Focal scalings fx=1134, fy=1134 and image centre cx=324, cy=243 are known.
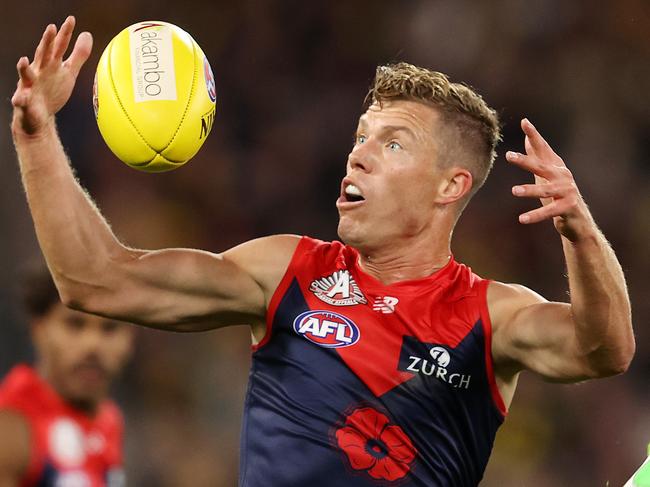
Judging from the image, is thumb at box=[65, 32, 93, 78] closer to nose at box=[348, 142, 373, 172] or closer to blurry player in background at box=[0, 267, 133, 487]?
nose at box=[348, 142, 373, 172]

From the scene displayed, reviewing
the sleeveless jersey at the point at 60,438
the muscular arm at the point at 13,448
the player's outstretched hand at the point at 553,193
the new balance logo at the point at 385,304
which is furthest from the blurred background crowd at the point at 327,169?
the player's outstretched hand at the point at 553,193

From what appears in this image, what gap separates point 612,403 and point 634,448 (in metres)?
0.35

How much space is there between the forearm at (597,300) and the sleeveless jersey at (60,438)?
313 centimetres

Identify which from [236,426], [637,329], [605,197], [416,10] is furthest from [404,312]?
[416,10]

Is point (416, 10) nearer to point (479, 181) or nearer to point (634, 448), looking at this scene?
point (634, 448)

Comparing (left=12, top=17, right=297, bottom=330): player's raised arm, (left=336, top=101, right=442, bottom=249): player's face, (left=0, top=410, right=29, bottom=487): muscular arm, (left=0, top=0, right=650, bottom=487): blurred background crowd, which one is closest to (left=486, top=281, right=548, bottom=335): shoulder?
(left=336, top=101, right=442, bottom=249): player's face

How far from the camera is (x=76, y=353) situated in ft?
20.0

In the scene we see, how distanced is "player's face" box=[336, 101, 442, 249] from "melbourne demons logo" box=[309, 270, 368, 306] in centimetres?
14

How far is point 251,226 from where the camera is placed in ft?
28.5

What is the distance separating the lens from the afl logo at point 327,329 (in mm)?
3771

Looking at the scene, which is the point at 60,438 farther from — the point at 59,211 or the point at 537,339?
the point at 537,339

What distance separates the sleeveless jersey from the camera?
5609 millimetres

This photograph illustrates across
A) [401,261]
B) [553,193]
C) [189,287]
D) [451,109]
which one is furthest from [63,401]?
[553,193]

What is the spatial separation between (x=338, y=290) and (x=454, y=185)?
25.2 inches
